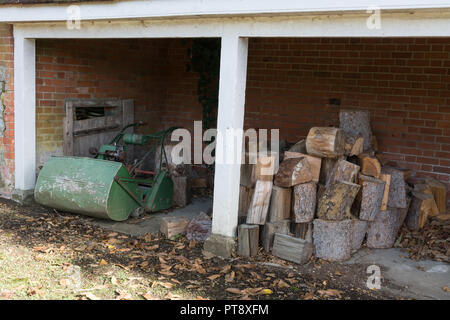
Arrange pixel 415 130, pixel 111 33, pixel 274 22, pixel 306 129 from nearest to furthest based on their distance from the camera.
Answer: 1. pixel 274 22
2. pixel 111 33
3. pixel 415 130
4. pixel 306 129

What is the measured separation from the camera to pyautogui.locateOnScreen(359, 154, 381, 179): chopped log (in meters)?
5.39

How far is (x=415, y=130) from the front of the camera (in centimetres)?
638

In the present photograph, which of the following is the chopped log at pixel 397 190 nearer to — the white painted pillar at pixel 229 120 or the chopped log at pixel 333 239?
the chopped log at pixel 333 239

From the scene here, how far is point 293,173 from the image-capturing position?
16.7 feet

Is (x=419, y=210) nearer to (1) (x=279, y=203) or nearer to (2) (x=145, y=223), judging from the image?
(1) (x=279, y=203)

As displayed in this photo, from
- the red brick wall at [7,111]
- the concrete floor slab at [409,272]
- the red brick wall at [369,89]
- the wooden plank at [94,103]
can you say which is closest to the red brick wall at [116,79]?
the wooden plank at [94,103]

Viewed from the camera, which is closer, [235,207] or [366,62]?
[235,207]

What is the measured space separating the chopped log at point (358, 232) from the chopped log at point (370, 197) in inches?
3.3

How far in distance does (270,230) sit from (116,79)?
4.25 meters

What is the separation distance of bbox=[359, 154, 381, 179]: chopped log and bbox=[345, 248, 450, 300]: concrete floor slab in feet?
2.93

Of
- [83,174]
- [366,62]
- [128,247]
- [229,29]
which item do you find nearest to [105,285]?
[128,247]

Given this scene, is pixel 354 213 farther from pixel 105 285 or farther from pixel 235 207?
pixel 105 285

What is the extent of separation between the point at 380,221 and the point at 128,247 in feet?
9.68

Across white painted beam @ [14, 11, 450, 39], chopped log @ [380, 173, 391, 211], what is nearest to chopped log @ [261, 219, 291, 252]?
chopped log @ [380, 173, 391, 211]
